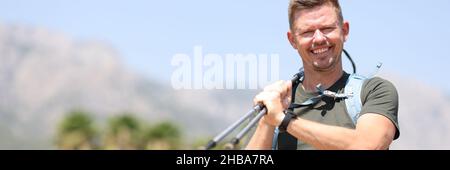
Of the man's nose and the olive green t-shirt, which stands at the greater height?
the man's nose

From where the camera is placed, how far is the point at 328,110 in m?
4.47

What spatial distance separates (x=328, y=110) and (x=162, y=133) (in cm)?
5941

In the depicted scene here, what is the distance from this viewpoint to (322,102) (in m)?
4.54

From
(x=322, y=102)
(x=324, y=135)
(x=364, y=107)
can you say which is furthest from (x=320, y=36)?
(x=324, y=135)

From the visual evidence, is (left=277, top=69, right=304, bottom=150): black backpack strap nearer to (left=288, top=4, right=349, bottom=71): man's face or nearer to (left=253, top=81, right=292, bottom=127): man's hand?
(left=253, top=81, right=292, bottom=127): man's hand

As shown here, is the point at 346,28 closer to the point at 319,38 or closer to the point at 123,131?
the point at 319,38

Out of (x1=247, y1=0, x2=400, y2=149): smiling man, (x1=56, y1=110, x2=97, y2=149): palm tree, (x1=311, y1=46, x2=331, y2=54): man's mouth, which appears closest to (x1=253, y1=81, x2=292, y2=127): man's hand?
(x1=247, y1=0, x2=400, y2=149): smiling man

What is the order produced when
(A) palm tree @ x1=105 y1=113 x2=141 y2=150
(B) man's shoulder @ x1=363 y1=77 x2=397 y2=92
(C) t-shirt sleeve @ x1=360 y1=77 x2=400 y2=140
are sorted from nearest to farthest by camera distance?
(C) t-shirt sleeve @ x1=360 y1=77 x2=400 y2=140 < (B) man's shoulder @ x1=363 y1=77 x2=397 y2=92 < (A) palm tree @ x1=105 y1=113 x2=141 y2=150

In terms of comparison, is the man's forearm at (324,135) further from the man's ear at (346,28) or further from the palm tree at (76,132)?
the palm tree at (76,132)

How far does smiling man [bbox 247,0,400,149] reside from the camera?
4230mm

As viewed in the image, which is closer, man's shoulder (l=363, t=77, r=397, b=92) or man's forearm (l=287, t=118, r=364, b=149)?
man's forearm (l=287, t=118, r=364, b=149)

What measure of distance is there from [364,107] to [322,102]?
30cm
